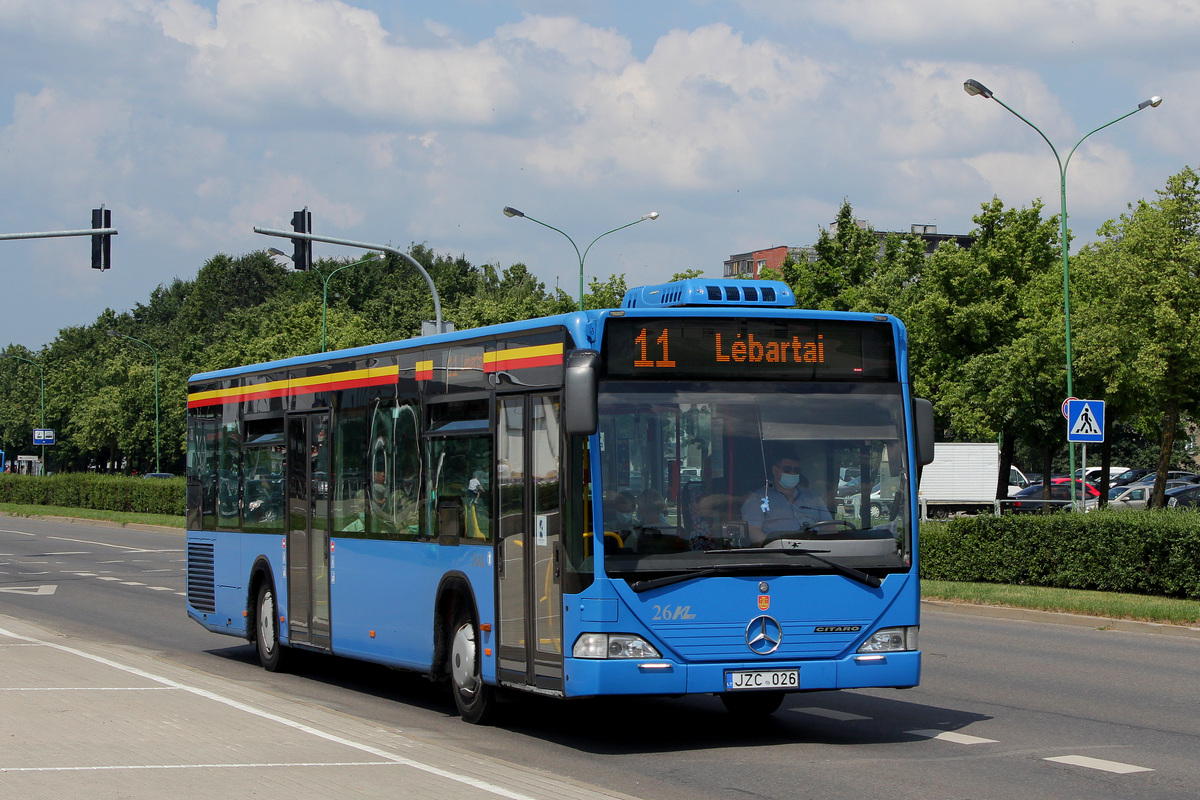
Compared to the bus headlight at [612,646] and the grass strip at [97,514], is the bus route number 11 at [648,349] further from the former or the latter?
the grass strip at [97,514]

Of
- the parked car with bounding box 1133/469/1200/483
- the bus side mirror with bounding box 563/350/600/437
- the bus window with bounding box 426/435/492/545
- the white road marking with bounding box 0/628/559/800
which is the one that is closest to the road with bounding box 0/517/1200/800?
the white road marking with bounding box 0/628/559/800

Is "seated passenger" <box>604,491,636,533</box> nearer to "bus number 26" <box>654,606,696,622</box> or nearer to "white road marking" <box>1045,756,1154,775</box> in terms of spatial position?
"bus number 26" <box>654,606,696,622</box>

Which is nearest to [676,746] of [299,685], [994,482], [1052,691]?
[1052,691]

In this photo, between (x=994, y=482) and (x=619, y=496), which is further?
(x=994, y=482)

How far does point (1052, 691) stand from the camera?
12125 mm

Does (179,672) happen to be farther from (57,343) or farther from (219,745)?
(57,343)

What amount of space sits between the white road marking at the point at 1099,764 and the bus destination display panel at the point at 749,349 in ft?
8.87

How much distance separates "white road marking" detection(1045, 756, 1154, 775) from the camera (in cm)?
852

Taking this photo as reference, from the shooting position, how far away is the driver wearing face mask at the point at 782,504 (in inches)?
360

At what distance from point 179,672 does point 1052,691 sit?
24.8 feet

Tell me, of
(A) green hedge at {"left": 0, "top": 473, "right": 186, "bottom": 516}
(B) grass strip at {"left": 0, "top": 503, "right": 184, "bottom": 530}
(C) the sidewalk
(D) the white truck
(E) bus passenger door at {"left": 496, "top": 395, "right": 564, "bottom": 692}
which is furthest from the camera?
(A) green hedge at {"left": 0, "top": 473, "right": 186, "bottom": 516}

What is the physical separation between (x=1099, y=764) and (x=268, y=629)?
339 inches

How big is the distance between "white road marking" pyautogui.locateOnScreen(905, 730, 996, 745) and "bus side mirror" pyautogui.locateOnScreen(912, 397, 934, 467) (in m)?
1.88

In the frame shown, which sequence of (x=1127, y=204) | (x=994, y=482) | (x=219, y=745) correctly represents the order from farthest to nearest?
(x=994, y=482) → (x=1127, y=204) → (x=219, y=745)
